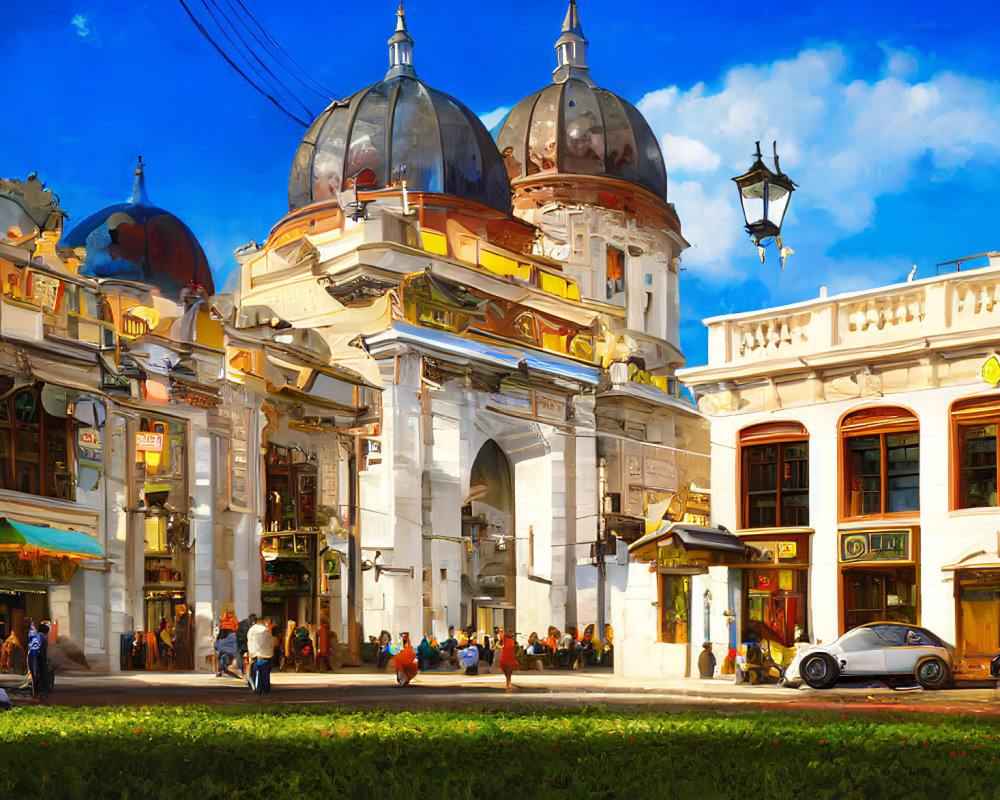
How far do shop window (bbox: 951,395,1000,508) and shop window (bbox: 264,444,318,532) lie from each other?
73.9ft

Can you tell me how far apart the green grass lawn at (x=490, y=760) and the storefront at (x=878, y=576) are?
15.5 meters

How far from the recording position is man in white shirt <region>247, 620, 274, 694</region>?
2336cm

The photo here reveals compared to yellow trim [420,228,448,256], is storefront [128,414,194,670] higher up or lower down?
lower down

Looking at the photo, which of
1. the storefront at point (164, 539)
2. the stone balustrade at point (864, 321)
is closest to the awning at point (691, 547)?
the stone balustrade at point (864, 321)

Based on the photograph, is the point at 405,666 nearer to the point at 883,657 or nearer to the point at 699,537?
the point at 699,537

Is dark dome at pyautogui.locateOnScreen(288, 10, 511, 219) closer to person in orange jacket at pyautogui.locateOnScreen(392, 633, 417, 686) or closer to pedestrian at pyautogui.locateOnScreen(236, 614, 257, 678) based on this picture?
pedestrian at pyautogui.locateOnScreen(236, 614, 257, 678)

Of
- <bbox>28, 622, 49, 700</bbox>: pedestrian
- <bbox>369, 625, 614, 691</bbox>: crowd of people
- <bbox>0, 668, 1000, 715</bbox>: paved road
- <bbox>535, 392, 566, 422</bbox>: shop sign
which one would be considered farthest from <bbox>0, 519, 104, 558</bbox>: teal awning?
<bbox>535, 392, 566, 422</bbox>: shop sign

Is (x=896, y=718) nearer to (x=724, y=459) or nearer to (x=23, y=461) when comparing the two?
(x=724, y=459)

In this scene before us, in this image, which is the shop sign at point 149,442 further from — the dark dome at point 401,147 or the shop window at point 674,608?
the dark dome at point 401,147

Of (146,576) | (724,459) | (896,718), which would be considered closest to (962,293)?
(724,459)

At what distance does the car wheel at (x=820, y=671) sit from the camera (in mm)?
24359

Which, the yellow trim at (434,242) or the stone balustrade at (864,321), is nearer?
the stone balustrade at (864,321)

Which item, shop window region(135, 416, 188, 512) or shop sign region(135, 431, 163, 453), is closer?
shop sign region(135, 431, 163, 453)

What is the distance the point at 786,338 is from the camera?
29.2m
